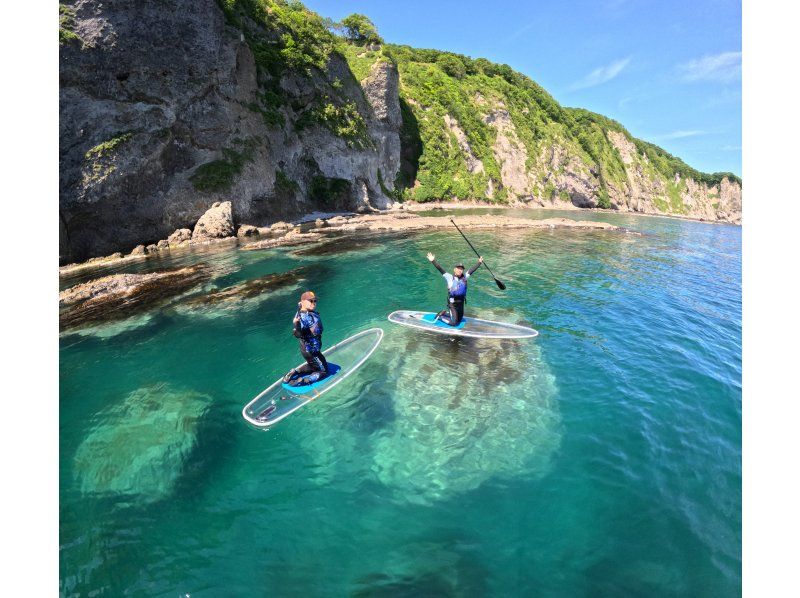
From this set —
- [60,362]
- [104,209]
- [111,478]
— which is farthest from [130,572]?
[104,209]

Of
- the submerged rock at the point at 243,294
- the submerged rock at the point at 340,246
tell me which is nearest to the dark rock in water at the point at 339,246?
the submerged rock at the point at 340,246

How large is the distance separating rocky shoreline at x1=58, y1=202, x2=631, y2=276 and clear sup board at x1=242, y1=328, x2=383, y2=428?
21.4 metres

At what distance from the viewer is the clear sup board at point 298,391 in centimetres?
943

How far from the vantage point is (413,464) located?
791 cm

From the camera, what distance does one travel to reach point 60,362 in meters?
13.3

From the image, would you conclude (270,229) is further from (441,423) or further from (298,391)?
(441,423)

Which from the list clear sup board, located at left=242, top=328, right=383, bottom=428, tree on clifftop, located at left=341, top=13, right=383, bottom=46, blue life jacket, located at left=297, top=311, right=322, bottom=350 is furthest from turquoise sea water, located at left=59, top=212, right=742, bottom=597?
tree on clifftop, located at left=341, top=13, right=383, bottom=46

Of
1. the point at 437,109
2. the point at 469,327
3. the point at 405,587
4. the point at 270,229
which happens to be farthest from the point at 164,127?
the point at 437,109

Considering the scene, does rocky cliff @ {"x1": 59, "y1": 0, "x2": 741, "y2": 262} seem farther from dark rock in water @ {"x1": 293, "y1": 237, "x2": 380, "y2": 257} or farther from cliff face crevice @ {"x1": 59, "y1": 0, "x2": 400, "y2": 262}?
dark rock in water @ {"x1": 293, "y1": 237, "x2": 380, "y2": 257}

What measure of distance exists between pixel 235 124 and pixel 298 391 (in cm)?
3587

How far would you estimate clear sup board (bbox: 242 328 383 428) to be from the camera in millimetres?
9430

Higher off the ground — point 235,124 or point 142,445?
point 235,124

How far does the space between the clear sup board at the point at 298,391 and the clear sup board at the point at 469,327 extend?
2.49m

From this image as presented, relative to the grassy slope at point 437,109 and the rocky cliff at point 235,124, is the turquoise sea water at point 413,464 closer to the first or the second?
the rocky cliff at point 235,124
